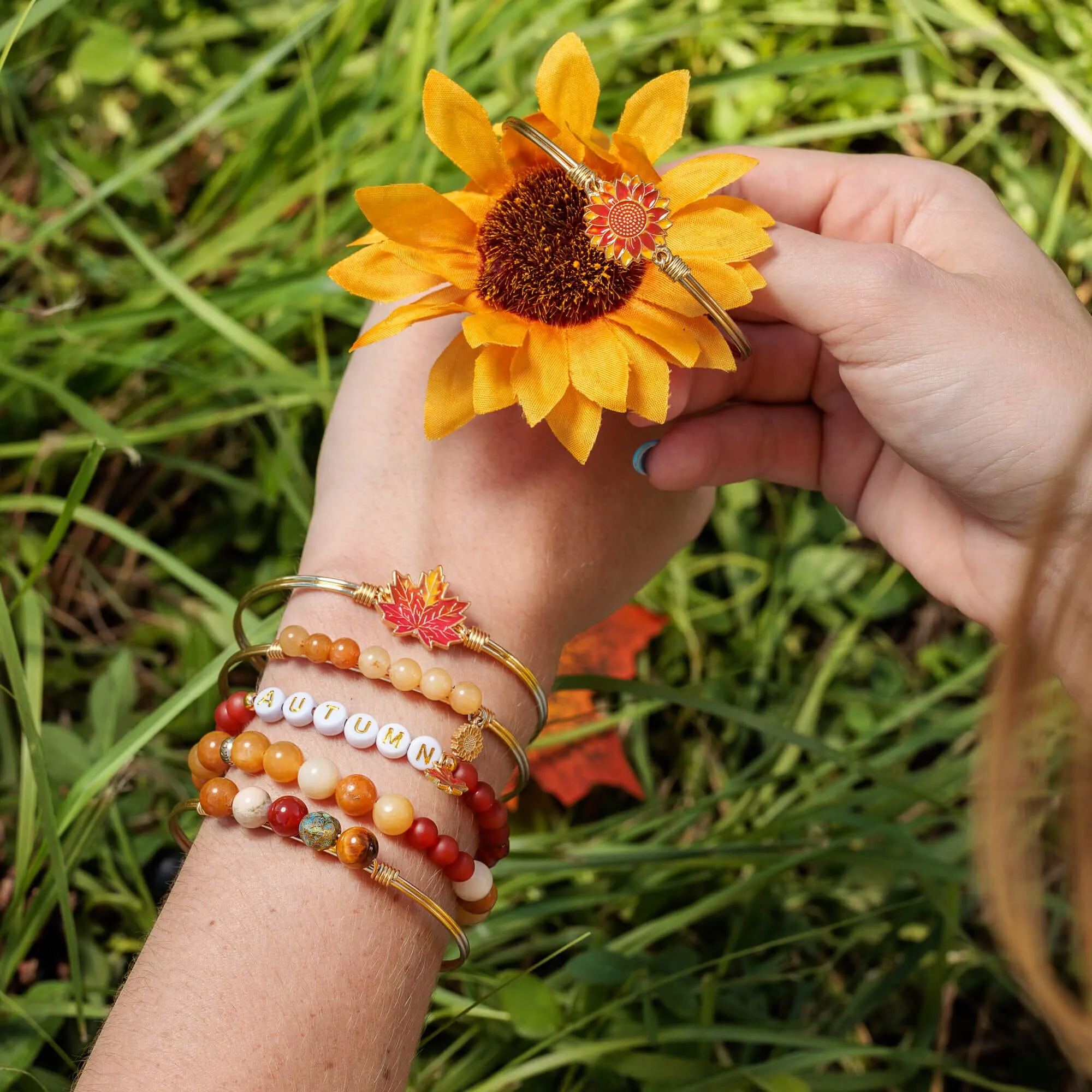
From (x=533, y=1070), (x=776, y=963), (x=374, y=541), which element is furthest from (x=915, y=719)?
(x=374, y=541)

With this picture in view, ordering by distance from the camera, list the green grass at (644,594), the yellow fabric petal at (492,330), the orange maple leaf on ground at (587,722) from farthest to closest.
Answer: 1. the orange maple leaf on ground at (587,722)
2. the green grass at (644,594)
3. the yellow fabric petal at (492,330)

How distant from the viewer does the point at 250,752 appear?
812mm

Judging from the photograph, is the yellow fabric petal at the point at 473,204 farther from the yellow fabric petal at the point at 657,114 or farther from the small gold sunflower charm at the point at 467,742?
the small gold sunflower charm at the point at 467,742

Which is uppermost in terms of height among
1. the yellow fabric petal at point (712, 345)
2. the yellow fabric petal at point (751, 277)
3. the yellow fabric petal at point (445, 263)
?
the yellow fabric petal at point (751, 277)

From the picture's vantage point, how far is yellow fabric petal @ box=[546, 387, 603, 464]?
81 cm

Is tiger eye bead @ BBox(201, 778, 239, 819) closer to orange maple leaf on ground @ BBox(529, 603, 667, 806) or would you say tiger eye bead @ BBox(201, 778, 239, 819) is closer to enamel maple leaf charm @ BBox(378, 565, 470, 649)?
enamel maple leaf charm @ BBox(378, 565, 470, 649)

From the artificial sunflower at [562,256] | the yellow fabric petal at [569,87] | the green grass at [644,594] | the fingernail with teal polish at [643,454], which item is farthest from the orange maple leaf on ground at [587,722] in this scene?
the yellow fabric petal at [569,87]

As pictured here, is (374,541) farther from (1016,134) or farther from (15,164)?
(1016,134)

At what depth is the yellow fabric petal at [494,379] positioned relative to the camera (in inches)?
31.1

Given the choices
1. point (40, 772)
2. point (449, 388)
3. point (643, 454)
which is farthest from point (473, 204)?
point (40, 772)

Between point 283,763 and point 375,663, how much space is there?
0.36 feet

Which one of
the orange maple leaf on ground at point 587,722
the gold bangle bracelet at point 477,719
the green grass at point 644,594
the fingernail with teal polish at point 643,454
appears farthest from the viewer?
the orange maple leaf on ground at point 587,722

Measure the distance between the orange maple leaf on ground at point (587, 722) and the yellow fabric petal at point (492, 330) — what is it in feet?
1.92

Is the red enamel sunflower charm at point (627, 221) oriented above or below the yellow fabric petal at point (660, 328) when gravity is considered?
above
